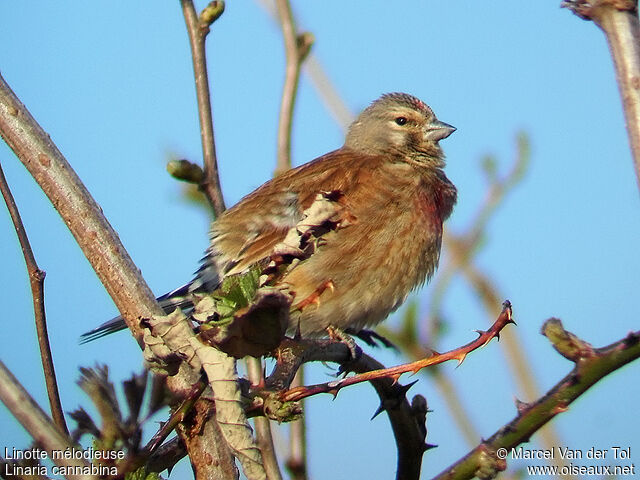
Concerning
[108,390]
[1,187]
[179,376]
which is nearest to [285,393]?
[179,376]

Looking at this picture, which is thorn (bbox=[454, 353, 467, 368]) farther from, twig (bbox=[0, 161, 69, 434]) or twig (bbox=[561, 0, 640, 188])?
twig (bbox=[0, 161, 69, 434])

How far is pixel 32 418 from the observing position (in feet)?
4.20

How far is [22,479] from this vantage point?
1273mm

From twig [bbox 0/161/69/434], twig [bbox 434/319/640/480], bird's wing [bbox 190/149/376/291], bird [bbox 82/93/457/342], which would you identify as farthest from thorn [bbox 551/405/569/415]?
bird's wing [bbox 190/149/376/291]

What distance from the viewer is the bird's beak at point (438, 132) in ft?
16.2

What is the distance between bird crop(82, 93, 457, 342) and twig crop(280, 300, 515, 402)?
2155mm

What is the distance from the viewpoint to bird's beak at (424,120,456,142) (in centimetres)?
494

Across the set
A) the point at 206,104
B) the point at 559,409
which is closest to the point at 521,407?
the point at 559,409

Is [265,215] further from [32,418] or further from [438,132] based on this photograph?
[32,418]

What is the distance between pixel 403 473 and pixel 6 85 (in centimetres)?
130

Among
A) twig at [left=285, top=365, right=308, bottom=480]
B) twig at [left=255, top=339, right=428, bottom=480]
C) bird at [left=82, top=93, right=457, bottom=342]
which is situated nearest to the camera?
twig at [left=255, top=339, right=428, bottom=480]

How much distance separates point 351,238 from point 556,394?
96.2 inches

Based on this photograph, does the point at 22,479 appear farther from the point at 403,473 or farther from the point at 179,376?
the point at 403,473

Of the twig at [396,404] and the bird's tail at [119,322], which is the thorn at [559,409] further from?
the bird's tail at [119,322]
